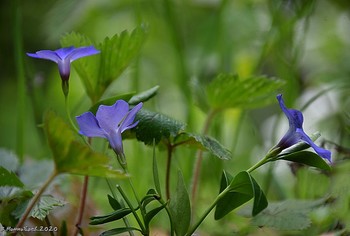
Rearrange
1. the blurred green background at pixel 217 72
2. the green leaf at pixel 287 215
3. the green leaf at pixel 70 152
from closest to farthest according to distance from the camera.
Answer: the green leaf at pixel 70 152 < the green leaf at pixel 287 215 < the blurred green background at pixel 217 72

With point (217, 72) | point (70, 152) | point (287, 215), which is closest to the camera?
point (70, 152)

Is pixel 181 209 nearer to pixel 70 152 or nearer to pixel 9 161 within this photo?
pixel 70 152

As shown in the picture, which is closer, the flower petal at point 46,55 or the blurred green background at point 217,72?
the flower petal at point 46,55

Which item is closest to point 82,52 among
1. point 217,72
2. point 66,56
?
point 66,56

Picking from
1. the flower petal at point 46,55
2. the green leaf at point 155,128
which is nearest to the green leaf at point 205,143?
the green leaf at point 155,128

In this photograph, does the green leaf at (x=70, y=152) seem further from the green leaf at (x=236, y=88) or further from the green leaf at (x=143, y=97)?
the green leaf at (x=236, y=88)

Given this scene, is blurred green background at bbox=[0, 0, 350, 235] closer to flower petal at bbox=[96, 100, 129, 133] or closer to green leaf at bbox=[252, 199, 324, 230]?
green leaf at bbox=[252, 199, 324, 230]

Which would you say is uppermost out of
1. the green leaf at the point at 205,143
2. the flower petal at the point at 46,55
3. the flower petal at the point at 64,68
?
the flower petal at the point at 46,55
